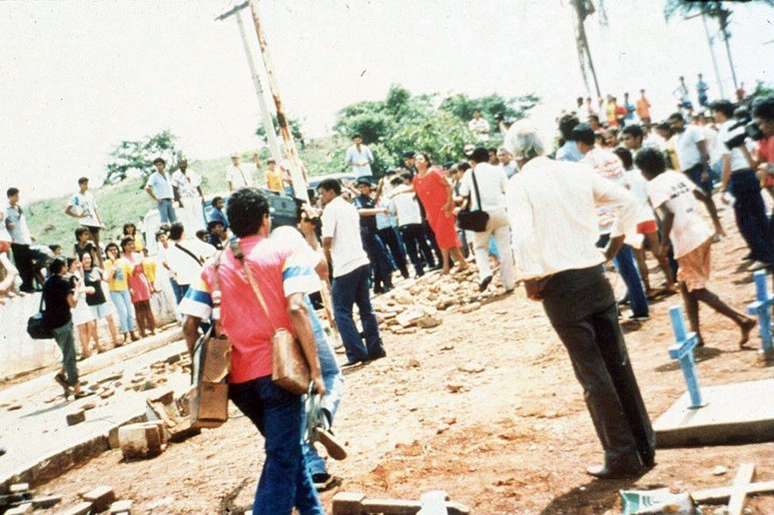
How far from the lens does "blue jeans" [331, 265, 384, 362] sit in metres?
7.35

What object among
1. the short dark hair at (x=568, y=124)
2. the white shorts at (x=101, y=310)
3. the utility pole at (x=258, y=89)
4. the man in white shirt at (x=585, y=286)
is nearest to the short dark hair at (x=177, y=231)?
the white shorts at (x=101, y=310)

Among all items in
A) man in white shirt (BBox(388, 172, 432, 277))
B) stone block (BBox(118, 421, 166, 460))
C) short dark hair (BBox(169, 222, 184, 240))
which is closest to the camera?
stone block (BBox(118, 421, 166, 460))

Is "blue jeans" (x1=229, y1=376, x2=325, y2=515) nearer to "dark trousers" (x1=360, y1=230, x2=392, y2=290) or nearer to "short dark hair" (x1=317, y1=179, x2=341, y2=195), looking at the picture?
"short dark hair" (x1=317, y1=179, x2=341, y2=195)

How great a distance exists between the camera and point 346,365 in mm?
7859

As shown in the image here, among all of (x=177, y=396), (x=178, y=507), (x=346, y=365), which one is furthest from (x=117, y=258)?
(x=178, y=507)

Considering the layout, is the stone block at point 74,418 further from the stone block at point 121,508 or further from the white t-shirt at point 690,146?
the white t-shirt at point 690,146

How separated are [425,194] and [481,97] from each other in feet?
122

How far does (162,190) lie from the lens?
1405 centimetres

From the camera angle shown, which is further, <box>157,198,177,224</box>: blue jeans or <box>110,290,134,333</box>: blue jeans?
<box>157,198,177,224</box>: blue jeans

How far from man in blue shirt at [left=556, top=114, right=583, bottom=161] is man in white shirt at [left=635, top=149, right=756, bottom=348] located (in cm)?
134

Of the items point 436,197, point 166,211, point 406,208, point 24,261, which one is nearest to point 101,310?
point 24,261

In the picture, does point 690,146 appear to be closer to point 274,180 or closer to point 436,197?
point 436,197

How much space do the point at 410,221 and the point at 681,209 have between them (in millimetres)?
6957

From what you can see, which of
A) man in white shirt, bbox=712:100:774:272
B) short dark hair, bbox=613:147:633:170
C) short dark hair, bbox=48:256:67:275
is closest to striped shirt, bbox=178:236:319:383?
short dark hair, bbox=613:147:633:170
